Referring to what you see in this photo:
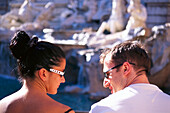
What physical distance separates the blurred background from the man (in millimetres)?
2005

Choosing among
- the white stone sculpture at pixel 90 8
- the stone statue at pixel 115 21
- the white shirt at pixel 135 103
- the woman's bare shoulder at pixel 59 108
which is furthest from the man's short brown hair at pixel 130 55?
the white stone sculpture at pixel 90 8

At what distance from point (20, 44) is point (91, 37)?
8615 millimetres

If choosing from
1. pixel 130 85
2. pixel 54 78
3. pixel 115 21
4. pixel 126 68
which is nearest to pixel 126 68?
pixel 126 68

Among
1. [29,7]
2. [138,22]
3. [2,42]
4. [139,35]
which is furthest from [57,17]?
[139,35]

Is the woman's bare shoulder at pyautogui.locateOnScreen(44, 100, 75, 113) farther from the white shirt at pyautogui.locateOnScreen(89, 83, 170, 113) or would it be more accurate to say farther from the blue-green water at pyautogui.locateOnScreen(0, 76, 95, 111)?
the blue-green water at pyautogui.locateOnScreen(0, 76, 95, 111)

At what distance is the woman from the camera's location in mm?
1308

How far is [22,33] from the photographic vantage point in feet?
4.79

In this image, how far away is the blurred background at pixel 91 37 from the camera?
789cm

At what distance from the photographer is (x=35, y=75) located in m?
1.43

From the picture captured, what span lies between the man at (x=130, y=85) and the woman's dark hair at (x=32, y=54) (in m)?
0.33

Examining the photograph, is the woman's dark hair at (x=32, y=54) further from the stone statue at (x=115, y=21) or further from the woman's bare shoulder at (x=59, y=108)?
the stone statue at (x=115, y=21)

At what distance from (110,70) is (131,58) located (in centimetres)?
16

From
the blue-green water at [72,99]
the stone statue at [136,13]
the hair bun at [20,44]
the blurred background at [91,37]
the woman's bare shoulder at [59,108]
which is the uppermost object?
the hair bun at [20,44]

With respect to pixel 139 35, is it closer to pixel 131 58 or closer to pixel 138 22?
pixel 138 22
